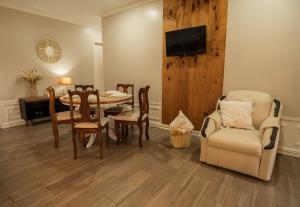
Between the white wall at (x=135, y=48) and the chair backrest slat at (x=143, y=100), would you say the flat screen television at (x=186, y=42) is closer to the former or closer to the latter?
the white wall at (x=135, y=48)

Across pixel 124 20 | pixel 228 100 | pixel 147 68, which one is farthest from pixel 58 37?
pixel 228 100

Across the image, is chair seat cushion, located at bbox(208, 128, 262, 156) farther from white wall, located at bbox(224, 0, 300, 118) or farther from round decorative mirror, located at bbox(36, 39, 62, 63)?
round decorative mirror, located at bbox(36, 39, 62, 63)

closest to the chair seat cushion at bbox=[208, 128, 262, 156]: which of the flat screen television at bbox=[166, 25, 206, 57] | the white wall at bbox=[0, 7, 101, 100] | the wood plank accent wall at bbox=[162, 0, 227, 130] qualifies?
the wood plank accent wall at bbox=[162, 0, 227, 130]

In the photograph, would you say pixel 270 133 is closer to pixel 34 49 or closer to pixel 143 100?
pixel 143 100

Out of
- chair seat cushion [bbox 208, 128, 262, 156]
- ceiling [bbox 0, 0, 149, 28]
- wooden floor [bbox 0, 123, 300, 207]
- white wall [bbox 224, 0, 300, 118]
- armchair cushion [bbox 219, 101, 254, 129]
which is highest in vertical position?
ceiling [bbox 0, 0, 149, 28]

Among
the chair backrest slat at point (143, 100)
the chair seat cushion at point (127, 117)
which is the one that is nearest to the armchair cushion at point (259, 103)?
the chair backrest slat at point (143, 100)

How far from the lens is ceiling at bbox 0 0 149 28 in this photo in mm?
3717

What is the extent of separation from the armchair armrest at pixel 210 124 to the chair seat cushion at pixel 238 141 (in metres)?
0.06

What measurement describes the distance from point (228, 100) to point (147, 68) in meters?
1.87

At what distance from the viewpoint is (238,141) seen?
6.68 ft

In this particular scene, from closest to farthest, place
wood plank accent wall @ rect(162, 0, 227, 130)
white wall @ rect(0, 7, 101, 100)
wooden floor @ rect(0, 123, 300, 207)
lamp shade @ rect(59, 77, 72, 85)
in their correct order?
1. wooden floor @ rect(0, 123, 300, 207)
2. wood plank accent wall @ rect(162, 0, 227, 130)
3. white wall @ rect(0, 7, 101, 100)
4. lamp shade @ rect(59, 77, 72, 85)

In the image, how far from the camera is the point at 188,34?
310 cm

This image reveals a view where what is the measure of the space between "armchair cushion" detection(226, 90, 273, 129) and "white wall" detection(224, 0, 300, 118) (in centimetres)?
19

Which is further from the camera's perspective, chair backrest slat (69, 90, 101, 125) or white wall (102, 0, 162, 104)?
white wall (102, 0, 162, 104)
